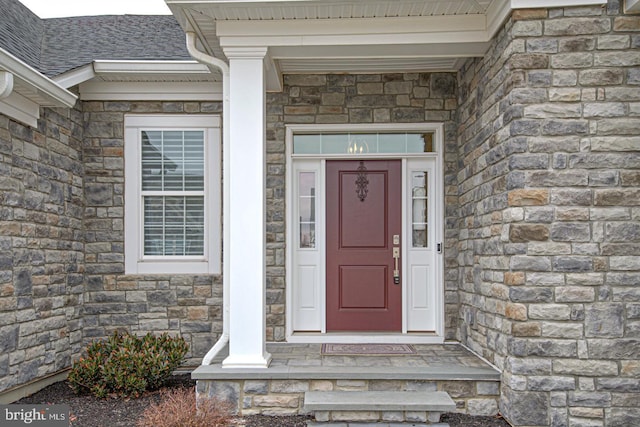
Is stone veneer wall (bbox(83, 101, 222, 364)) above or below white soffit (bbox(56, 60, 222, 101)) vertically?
below

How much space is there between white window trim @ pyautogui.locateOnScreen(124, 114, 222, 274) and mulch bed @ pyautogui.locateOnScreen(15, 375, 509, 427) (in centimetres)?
123

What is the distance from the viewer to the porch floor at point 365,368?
4.38 m

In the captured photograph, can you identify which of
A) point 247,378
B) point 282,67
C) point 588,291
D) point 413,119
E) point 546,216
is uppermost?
point 282,67

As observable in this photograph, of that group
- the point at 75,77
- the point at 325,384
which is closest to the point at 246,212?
the point at 325,384

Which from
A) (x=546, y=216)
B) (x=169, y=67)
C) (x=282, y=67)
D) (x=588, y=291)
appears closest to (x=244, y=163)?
(x=282, y=67)

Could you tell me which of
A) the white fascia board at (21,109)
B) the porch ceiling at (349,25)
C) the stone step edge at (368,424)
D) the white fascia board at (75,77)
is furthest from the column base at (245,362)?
the white fascia board at (75,77)

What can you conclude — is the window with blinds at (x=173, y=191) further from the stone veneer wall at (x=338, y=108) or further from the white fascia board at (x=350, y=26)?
the white fascia board at (x=350, y=26)

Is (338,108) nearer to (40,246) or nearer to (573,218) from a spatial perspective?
(573,218)

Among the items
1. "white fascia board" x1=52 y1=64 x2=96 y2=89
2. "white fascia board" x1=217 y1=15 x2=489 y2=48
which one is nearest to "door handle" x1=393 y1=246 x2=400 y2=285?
"white fascia board" x1=217 y1=15 x2=489 y2=48

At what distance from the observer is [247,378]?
4383 millimetres

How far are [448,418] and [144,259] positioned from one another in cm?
365

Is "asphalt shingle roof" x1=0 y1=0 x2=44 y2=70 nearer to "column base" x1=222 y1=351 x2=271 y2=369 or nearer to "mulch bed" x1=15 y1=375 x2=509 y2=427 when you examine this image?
"mulch bed" x1=15 y1=375 x2=509 y2=427

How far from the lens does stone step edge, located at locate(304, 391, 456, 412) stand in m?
4.10

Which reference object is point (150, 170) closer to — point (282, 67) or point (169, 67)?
point (169, 67)
